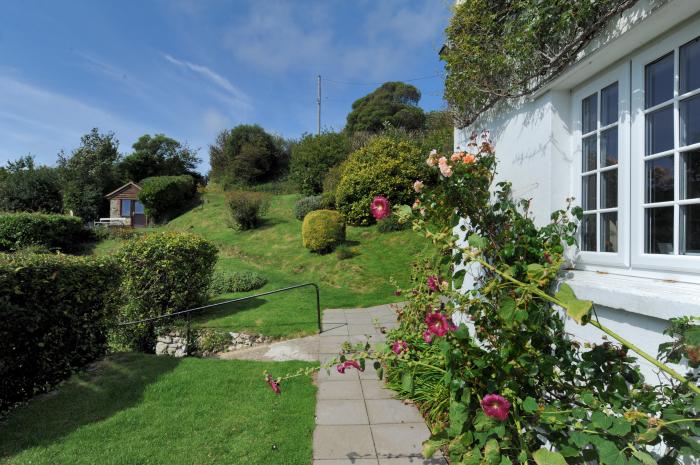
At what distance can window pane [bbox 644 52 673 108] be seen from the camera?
73.5 inches

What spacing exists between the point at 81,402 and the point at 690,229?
4.82 m

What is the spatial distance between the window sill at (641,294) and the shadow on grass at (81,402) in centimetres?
392

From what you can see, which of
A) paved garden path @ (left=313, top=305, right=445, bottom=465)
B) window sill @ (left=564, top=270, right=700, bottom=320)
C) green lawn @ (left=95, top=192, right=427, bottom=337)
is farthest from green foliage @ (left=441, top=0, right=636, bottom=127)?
green lawn @ (left=95, top=192, right=427, bottom=337)

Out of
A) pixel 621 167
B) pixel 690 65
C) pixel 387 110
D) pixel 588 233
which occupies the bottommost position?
pixel 588 233

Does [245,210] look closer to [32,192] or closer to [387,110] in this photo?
[387,110]

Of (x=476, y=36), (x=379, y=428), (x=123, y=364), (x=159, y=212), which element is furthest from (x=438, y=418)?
(x=159, y=212)

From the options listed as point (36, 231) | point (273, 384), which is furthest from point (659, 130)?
point (36, 231)

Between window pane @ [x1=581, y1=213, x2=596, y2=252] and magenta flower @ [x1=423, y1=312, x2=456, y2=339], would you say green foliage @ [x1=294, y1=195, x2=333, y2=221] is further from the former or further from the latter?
magenta flower @ [x1=423, y1=312, x2=456, y2=339]

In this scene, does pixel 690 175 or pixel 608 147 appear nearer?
pixel 690 175

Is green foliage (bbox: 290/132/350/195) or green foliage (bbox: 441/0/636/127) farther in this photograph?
green foliage (bbox: 290/132/350/195)

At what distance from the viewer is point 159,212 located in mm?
24797

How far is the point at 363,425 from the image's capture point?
316cm

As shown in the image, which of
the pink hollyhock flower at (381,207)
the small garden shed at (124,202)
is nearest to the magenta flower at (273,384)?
the pink hollyhock flower at (381,207)

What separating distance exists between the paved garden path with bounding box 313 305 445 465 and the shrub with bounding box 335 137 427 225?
28.9 feet
